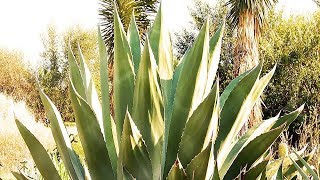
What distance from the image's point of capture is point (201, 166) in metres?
1.78

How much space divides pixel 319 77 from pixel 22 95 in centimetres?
1858

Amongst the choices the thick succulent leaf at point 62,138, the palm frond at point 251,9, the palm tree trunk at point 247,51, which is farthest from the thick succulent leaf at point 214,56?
the palm frond at point 251,9

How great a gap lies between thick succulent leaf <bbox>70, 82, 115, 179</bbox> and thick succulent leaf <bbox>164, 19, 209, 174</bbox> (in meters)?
0.23

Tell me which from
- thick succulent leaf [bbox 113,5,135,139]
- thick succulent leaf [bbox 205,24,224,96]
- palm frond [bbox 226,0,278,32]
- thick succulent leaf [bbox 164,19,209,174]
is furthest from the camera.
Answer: palm frond [bbox 226,0,278,32]

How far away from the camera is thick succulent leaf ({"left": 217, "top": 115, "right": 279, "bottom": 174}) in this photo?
206 cm

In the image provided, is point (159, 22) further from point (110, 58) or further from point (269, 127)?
point (110, 58)

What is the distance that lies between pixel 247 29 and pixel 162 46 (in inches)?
479

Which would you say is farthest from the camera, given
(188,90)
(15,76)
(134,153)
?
(15,76)

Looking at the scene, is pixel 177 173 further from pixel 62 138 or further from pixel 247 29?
pixel 247 29

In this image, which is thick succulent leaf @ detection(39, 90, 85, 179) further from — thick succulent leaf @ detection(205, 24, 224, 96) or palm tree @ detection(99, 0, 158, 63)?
palm tree @ detection(99, 0, 158, 63)

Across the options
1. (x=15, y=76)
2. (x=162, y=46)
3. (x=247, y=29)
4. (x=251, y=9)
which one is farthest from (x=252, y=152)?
(x=15, y=76)

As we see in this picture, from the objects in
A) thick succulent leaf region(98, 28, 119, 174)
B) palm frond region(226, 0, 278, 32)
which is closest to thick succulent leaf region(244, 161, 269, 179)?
thick succulent leaf region(98, 28, 119, 174)

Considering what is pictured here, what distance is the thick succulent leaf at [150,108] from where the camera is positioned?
6.08 ft

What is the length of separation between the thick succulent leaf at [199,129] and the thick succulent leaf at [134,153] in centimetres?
14
